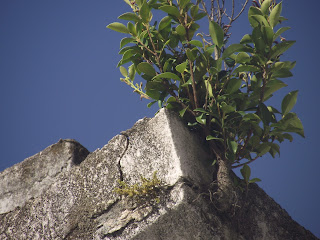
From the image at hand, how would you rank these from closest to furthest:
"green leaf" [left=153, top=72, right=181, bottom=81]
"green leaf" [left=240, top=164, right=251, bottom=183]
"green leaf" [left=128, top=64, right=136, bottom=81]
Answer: "green leaf" [left=153, top=72, right=181, bottom=81], "green leaf" [left=240, top=164, right=251, bottom=183], "green leaf" [left=128, top=64, right=136, bottom=81]

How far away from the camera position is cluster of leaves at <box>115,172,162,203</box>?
1.75m

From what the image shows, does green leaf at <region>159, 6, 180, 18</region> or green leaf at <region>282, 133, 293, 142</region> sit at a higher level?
green leaf at <region>159, 6, 180, 18</region>

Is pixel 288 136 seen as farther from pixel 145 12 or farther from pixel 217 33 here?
pixel 145 12

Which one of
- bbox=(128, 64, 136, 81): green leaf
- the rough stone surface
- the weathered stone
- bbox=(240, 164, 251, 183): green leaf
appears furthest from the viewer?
the weathered stone

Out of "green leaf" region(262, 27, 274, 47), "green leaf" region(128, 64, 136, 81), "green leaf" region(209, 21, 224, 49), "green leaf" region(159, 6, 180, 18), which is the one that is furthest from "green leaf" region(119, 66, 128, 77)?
"green leaf" region(262, 27, 274, 47)

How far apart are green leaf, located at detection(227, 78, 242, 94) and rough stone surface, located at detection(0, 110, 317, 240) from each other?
11.1 inches

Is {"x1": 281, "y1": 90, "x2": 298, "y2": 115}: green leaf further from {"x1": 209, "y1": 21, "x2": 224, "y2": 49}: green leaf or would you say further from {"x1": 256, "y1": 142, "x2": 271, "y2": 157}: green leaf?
{"x1": 209, "y1": 21, "x2": 224, "y2": 49}: green leaf

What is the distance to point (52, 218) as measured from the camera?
6.82ft

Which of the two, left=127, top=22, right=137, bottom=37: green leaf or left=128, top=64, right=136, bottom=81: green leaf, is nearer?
left=127, top=22, right=137, bottom=37: green leaf

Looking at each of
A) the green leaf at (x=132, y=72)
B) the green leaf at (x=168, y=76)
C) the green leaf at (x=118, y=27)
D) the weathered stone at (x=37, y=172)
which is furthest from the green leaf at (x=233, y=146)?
the weathered stone at (x=37, y=172)

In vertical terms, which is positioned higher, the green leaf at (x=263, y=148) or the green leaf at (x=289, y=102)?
the green leaf at (x=289, y=102)

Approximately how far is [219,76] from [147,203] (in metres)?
0.68

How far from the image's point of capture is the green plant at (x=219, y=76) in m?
1.77

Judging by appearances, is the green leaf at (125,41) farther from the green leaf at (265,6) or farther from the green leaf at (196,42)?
the green leaf at (265,6)
